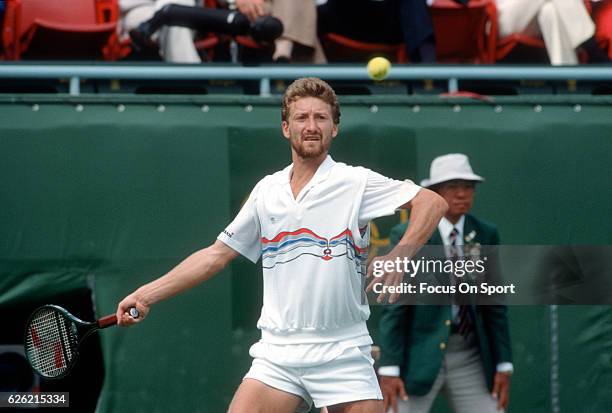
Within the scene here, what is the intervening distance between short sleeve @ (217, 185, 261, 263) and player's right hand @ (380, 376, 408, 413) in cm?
179

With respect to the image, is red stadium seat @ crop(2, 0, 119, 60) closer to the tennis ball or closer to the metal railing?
the metal railing

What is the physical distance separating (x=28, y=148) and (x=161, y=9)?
123 cm

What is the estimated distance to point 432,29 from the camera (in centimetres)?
713

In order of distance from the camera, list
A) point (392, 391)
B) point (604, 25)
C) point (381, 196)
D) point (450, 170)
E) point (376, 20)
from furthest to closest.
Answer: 1. point (604, 25)
2. point (376, 20)
3. point (450, 170)
4. point (392, 391)
5. point (381, 196)

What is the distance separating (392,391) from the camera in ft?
19.6

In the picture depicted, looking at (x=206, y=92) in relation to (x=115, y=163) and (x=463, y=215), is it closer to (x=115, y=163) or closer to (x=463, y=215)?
(x=115, y=163)

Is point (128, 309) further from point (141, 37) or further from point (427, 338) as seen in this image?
point (141, 37)

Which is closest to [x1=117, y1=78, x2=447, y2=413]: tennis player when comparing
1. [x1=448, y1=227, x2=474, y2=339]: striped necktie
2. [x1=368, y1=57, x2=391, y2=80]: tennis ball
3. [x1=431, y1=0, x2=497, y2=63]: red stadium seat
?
[x1=448, y1=227, x2=474, y2=339]: striped necktie

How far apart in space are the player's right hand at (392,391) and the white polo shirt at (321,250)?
1.73 meters

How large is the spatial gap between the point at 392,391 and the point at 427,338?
1.12 ft

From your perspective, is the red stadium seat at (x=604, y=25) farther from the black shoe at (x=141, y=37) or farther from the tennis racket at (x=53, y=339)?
the tennis racket at (x=53, y=339)

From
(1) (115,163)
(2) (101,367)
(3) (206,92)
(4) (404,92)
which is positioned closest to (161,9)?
(3) (206,92)

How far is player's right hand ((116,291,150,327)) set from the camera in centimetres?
434

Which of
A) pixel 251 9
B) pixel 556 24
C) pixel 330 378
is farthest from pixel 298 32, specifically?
pixel 330 378
